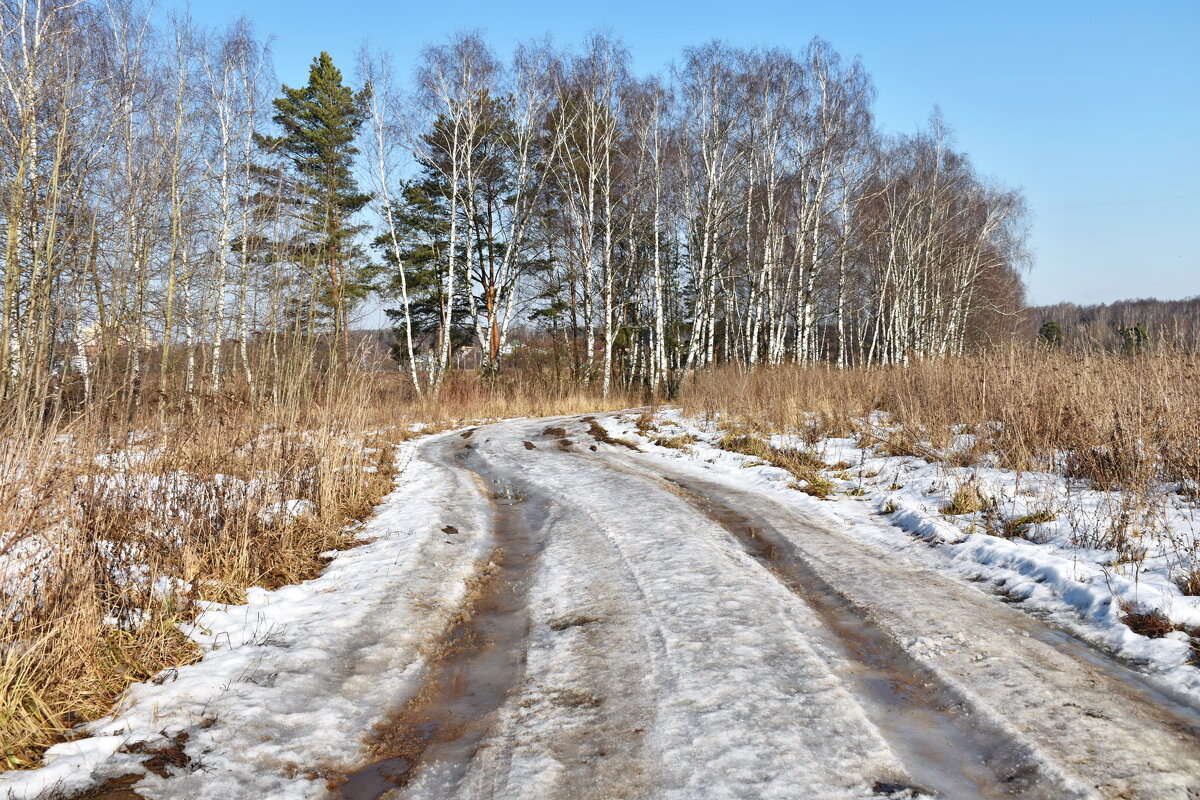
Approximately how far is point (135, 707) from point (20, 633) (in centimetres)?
65

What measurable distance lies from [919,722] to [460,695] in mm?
1906

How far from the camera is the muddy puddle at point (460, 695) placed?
2.35 metres

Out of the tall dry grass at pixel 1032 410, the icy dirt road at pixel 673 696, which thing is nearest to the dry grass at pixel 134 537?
the icy dirt road at pixel 673 696

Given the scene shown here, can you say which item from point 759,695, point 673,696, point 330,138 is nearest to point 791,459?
point 759,695

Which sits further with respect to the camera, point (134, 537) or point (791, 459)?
point (791, 459)

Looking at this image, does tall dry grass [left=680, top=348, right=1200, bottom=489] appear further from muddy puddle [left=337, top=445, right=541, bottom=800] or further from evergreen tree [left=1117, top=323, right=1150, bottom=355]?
muddy puddle [left=337, top=445, right=541, bottom=800]

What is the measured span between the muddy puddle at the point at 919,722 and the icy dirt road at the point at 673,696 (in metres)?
0.01

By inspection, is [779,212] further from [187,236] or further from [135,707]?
[135,707]

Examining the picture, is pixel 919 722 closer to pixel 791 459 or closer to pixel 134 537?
pixel 134 537

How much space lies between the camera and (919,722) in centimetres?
256

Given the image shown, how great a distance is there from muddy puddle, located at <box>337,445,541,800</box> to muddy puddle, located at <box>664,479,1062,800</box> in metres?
1.50

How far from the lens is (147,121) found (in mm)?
15742

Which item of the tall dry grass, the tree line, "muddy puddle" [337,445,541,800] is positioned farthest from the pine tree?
"muddy puddle" [337,445,541,800]

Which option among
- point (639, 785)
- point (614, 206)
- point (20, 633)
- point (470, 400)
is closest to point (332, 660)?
point (20, 633)
